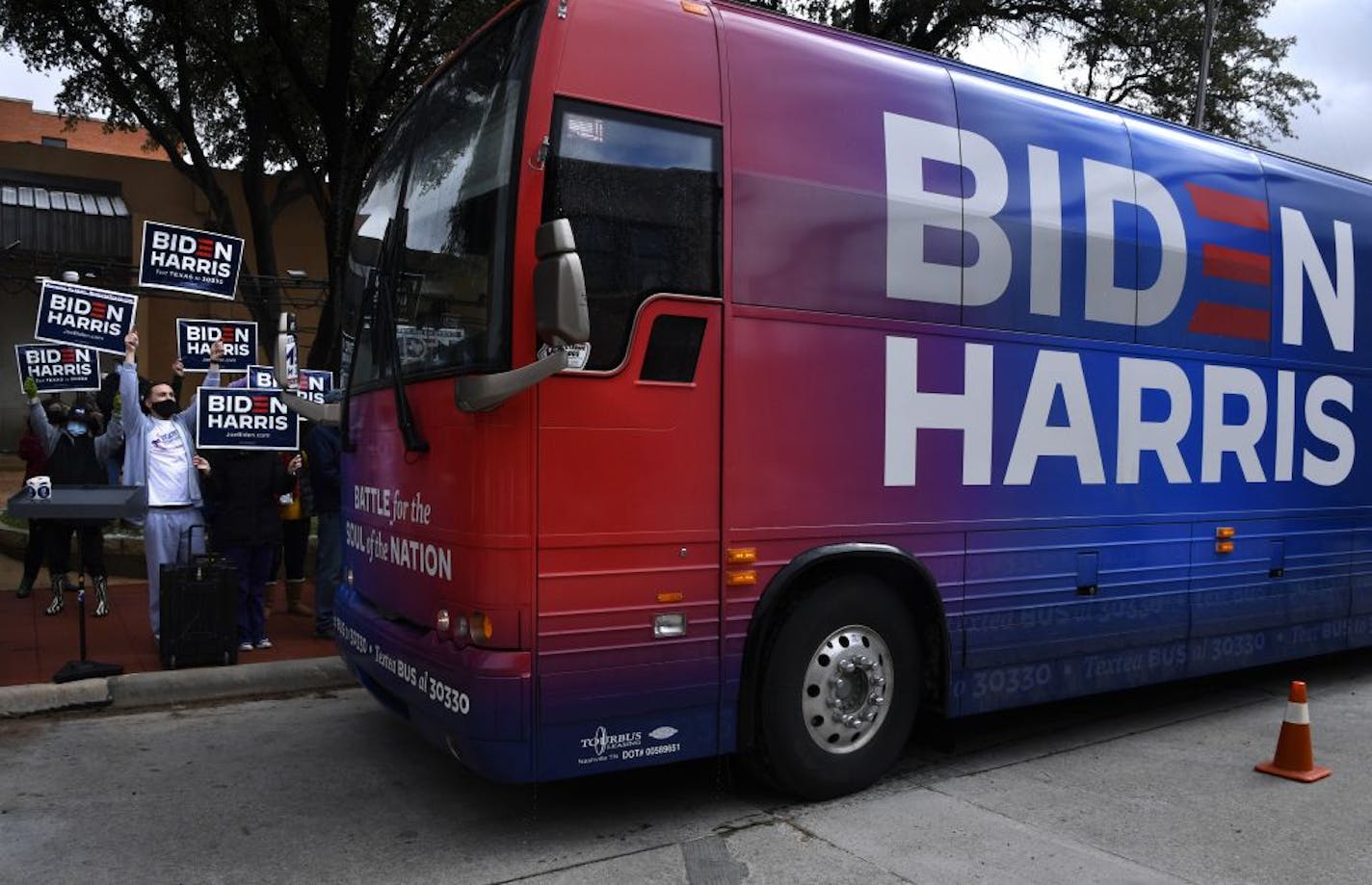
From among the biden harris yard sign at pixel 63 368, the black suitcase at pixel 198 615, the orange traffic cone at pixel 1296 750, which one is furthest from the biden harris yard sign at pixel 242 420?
the orange traffic cone at pixel 1296 750

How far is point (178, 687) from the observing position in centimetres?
673

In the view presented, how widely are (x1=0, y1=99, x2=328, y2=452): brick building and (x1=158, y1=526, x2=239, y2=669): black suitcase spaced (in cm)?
1540

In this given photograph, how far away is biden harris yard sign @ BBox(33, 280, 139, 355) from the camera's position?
857 centimetres

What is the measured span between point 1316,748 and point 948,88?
167 inches

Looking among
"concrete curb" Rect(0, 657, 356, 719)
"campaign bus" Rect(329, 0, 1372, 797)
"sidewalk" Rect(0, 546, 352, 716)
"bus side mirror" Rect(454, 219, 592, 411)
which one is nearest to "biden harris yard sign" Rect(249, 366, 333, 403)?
"sidewalk" Rect(0, 546, 352, 716)

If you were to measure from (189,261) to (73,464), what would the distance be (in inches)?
110

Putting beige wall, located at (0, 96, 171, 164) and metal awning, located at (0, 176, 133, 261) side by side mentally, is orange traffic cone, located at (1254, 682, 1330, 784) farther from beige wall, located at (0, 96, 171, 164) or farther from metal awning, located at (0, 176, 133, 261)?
beige wall, located at (0, 96, 171, 164)

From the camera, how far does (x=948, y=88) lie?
17.1ft

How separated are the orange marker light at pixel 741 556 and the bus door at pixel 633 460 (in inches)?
2.6

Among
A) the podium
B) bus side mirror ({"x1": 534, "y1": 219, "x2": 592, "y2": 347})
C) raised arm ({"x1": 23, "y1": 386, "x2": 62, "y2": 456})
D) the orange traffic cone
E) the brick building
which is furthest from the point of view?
the brick building

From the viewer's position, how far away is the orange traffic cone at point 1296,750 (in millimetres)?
5230

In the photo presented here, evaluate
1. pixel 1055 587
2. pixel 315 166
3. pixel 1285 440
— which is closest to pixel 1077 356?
pixel 1055 587

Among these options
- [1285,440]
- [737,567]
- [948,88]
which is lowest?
[737,567]

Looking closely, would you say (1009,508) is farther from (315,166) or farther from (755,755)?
(315,166)
